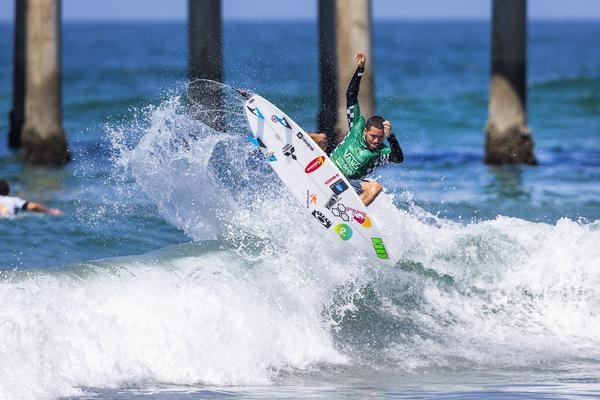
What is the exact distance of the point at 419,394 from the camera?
859 centimetres

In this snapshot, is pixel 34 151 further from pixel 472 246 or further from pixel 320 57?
pixel 472 246

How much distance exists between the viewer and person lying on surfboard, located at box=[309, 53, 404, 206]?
36.7 ft

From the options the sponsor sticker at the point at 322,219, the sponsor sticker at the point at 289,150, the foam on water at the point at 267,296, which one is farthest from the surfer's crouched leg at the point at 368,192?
the sponsor sticker at the point at 289,150

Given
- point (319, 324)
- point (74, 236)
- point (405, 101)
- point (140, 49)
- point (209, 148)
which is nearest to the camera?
point (319, 324)

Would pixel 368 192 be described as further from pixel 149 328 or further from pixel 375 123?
pixel 149 328

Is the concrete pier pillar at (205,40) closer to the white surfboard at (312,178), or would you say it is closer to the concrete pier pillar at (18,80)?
the concrete pier pillar at (18,80)

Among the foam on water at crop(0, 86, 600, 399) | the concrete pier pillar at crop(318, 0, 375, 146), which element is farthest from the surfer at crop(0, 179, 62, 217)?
the concrete pier pillar at crop(318, 0, 375, 146)

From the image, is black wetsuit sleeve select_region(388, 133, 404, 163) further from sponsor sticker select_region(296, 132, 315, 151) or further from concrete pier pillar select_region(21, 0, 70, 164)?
concrete pier pillar select_region(21, 0, 70, 164)

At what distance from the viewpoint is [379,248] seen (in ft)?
37.2

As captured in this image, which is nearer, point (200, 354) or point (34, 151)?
point (200, 354)

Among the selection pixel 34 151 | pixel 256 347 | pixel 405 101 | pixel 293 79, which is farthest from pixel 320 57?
pixel 293 79

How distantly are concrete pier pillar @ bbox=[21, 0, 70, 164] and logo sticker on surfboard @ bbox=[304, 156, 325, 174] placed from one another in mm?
8554

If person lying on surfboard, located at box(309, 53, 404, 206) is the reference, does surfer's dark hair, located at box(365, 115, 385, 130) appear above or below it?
above

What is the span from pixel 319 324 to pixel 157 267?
64.0 inches
